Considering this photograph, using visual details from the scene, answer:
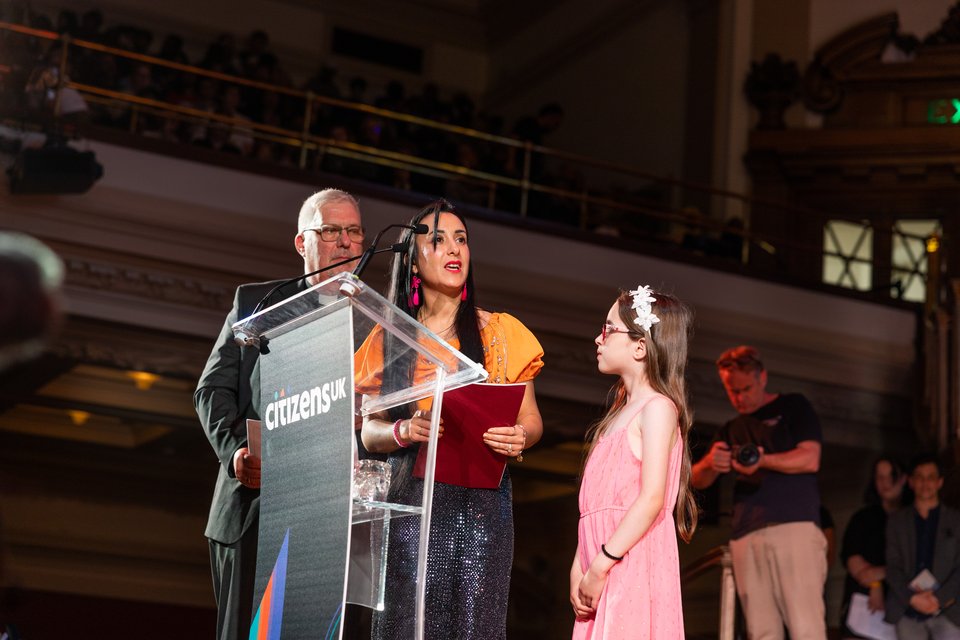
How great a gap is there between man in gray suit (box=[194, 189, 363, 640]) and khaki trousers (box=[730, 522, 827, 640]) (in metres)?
2.44

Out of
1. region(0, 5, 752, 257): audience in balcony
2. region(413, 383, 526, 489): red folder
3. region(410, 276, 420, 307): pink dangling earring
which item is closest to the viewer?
region(413, 383, 526, 489): red folder

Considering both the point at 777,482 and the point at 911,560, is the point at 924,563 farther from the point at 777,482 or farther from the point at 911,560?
the point at 777,482

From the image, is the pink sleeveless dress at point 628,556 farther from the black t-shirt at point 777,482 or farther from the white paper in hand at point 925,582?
the white paper in hand at point 925,582

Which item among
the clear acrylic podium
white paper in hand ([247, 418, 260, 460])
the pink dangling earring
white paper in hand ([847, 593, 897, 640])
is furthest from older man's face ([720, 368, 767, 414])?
the clear acrylic podium

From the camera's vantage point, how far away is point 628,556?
2.61 m

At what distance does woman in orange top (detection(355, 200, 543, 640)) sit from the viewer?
2227mm

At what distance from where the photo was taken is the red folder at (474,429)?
2.33 m

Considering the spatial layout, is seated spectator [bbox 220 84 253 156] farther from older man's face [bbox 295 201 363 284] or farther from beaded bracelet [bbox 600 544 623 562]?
beaded bracelet [bbox 600 544 623 562]

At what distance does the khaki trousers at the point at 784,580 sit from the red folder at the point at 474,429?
2565mm

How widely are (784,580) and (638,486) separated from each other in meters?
2.30

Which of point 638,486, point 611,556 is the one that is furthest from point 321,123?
point 611,556

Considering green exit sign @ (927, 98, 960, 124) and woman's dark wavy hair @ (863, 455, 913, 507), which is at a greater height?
green exit sign @ (927, 98, 960, 124)

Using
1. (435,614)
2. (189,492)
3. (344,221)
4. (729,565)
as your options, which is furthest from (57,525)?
(435,614)

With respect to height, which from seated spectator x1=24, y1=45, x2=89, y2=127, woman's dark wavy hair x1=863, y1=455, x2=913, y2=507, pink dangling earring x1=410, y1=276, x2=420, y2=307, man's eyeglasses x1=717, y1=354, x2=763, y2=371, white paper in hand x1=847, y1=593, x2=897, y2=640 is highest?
seated spectator x1=24, y1=45, x2=89, y2=127
